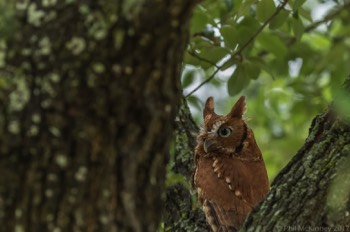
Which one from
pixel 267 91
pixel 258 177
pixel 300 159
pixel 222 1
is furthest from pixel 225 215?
pixel 267 91

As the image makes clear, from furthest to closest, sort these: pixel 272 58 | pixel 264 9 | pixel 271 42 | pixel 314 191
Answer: pixel 272 58
pixel 271 42
pixel 264 9
pixel 314 191

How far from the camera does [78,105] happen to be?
1.88m

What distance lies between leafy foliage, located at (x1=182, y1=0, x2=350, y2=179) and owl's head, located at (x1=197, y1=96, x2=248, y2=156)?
17 cm

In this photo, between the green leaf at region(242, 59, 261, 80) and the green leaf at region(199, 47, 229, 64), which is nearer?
the green leaf at region(199, 47, 229, 64)

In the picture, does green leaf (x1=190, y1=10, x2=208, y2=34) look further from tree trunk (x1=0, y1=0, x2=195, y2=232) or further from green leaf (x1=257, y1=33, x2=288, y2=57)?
tree trunk (x1=0, y1=0, x2=195, y2=232)

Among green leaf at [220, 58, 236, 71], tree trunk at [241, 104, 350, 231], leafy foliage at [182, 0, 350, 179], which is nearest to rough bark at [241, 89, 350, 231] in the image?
tree trunk at [241, 104, 350, 231]

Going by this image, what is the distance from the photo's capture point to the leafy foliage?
393cm

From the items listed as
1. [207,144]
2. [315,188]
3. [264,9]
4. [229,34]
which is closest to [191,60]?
[229,34]

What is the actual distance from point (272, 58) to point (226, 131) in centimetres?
147

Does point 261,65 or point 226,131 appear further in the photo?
point 226,131

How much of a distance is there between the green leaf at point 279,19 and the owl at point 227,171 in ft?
2.68

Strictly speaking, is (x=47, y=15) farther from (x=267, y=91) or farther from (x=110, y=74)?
(x=267, y=91)

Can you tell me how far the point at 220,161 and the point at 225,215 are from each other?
19.1 inches

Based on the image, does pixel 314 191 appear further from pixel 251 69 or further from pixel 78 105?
pixel 251 69
